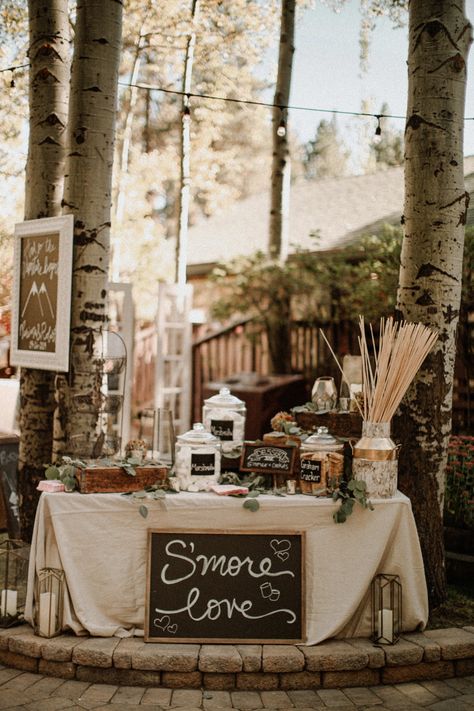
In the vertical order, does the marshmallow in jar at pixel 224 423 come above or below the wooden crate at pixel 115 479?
above

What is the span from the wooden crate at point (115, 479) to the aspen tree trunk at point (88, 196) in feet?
2.44

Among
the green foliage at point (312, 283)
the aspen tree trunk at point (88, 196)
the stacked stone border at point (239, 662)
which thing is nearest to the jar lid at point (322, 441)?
the stacked stone border at point (239, 662)

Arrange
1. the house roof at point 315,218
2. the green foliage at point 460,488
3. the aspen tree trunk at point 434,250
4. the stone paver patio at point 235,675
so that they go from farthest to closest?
1. the house roof at point 315,218
2. the green foliage at point 460,488
3. the aspen tree trunk at point 434,250
4. the stone paver patio at point 235,675

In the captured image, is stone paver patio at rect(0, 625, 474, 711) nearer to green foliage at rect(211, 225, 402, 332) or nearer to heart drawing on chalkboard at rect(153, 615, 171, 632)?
heart drawing on chalkboard at rect(153, 615, 171, 632)

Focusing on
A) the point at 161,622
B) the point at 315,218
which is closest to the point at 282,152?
the point at 315,218

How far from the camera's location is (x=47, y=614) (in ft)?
10.2

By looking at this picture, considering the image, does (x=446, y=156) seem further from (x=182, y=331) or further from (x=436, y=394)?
(x=182, y=331)

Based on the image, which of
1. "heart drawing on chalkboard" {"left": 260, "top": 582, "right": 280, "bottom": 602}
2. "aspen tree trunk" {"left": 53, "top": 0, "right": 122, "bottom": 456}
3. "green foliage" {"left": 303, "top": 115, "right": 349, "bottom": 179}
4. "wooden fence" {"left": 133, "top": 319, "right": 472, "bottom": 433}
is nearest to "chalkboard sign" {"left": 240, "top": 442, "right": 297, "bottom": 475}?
"heart drawing on chalkboard" {"left": 260, "top": 582, "right": 280, "bottom": 602}

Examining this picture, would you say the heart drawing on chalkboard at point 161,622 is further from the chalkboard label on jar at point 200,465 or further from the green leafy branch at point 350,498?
the green leafy branch at point 350,498

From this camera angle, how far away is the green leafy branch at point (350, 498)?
3.11 m

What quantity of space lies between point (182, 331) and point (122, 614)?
5571mm

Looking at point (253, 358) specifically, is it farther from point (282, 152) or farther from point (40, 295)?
point (40, 295)

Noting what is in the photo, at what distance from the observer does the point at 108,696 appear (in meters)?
2.86

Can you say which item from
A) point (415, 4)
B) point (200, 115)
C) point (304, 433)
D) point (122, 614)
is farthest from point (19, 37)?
point (122, 614)
